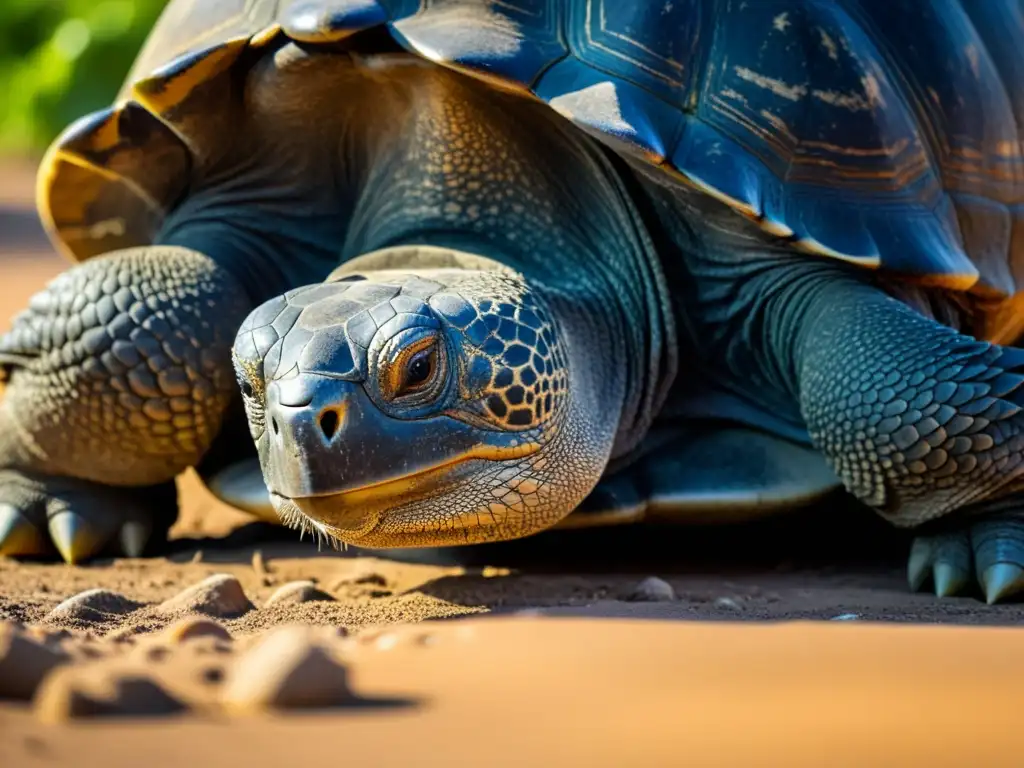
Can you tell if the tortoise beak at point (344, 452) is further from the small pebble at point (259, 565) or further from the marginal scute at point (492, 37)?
the marginal scute at point (492, 37)

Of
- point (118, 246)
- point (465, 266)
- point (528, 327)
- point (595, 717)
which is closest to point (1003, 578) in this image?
point (528, 327)

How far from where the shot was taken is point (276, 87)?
4742mm

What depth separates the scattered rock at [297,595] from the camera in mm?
3711

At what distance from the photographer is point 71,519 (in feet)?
15.6

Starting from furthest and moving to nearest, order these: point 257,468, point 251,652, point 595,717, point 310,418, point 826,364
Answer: point 257,468
point 826,364
point 310,418
point 251,652
point 595,717

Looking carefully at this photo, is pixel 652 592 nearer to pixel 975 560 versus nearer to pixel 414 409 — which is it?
pixel 414 409

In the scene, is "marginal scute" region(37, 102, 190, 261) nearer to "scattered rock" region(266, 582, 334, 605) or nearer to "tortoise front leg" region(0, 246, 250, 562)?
"tortoise front leg" region(0, 246, 250, 562)

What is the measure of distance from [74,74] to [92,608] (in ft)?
67.8

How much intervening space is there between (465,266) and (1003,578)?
1769 millimetres

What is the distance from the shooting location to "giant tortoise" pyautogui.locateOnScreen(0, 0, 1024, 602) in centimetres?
373

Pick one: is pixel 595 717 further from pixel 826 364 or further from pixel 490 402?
pixel 826 364

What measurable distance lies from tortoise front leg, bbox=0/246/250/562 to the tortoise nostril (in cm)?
145

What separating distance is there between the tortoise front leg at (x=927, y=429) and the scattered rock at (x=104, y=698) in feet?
8.26

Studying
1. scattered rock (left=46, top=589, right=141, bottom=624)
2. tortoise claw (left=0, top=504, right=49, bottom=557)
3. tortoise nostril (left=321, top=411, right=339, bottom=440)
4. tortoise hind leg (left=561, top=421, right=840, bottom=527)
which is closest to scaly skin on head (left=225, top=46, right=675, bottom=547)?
tortoise nostril (left=321, top=411, right=339, bottom=440)
